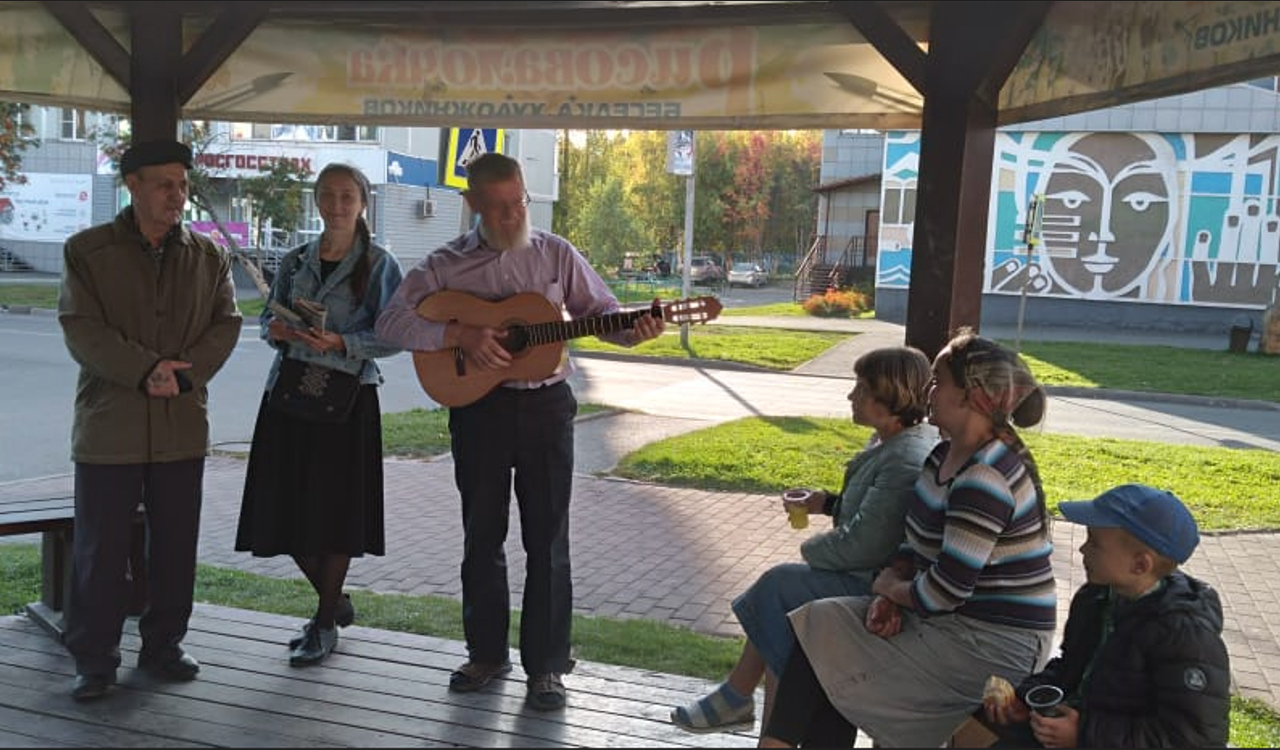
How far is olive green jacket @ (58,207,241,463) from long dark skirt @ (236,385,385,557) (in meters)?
0.27

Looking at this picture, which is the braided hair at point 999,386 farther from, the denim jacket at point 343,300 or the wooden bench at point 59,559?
the wooden bench at point 59,559

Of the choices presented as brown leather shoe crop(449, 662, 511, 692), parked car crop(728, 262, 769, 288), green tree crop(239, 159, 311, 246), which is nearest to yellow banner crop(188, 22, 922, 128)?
brown leather shoe crop(449, 662, 511, 692)

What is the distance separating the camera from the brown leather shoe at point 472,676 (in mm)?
4059

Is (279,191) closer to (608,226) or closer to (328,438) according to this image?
(608,226)

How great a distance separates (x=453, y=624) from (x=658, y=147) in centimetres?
5654

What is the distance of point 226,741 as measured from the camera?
11.7 feet

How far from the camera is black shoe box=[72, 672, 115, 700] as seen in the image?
3842 mm

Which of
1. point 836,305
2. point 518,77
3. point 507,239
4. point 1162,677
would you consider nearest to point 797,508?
point 1162,677

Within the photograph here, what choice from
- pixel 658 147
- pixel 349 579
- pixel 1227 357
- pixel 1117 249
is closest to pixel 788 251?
pixel 658 147

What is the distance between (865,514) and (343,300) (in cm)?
219

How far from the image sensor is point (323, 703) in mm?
3885

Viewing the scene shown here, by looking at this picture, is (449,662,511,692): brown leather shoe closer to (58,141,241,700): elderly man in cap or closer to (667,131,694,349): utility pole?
(58,141,241,700): elderly man in cap

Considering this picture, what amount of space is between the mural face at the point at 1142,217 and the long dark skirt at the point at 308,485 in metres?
24.9

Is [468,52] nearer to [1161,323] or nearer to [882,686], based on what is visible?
[882,686]
